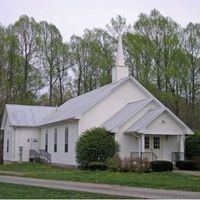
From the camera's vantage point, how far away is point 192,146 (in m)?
34.8

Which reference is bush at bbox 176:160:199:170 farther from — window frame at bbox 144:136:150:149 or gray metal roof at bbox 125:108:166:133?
window frame at bbox 144:136:150:149

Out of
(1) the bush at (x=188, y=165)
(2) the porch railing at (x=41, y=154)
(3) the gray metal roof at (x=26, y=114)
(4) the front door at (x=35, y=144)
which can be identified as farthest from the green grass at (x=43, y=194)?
(3) the gray metal roof at (x=26, y=114)

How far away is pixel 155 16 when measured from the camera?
5484cm

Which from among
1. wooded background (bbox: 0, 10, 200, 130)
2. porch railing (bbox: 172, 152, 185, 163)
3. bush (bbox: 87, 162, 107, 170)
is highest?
wooded background (bbox: 0, 10, 200, 130)

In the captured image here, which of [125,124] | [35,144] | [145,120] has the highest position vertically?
[145,120]

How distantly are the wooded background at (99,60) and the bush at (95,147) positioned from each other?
69.2 feet

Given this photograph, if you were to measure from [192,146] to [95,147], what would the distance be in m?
7.63

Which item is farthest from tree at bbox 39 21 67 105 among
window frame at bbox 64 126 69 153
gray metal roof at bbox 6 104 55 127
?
window frame at bbox 64 126 69 153

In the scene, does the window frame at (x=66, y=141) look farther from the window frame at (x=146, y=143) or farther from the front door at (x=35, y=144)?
the front door at (x=35, y=144)

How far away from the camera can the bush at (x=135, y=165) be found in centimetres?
2851

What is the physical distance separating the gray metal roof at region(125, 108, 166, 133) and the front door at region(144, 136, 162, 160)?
1.89 meters

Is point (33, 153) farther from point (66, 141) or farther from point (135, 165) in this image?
point (135, 165)

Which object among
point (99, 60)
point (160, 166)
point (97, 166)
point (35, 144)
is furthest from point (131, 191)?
point (99, 60)

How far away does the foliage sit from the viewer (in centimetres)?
3450
